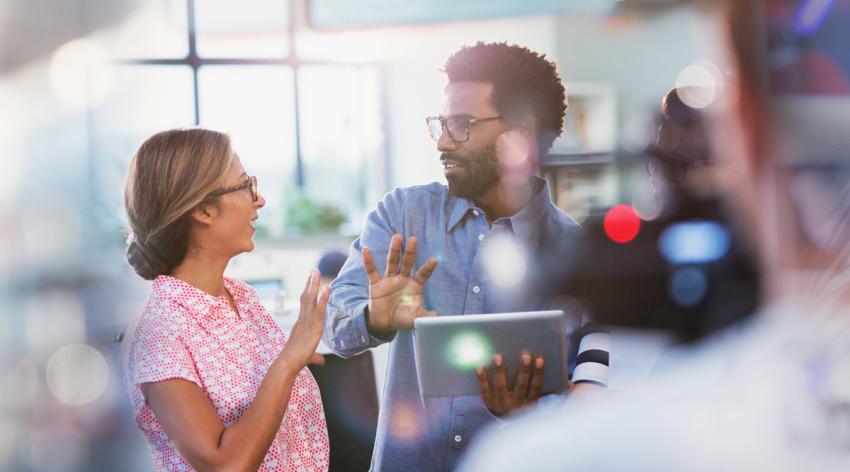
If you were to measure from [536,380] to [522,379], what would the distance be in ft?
Answer: 0.08

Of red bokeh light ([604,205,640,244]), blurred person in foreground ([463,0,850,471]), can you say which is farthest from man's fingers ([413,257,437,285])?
blurred person in foreground ([463,0,850,471])

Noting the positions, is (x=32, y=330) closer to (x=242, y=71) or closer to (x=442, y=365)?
(x=442, y=365)

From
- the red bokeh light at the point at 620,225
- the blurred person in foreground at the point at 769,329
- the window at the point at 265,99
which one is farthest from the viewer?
the window at the point at 265,99

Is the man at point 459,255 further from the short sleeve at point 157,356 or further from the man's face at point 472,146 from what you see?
the short sleeve at point 157,356

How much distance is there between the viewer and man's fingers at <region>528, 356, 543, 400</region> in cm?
136

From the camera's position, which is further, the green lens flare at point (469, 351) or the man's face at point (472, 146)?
the man's face at point (472, 146)

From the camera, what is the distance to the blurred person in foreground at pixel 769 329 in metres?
0.31

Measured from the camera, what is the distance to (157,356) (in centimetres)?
111

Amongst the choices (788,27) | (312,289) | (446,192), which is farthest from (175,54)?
(788,27)

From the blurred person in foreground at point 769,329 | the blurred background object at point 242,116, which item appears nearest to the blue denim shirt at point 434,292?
the blurred person in foreground at point 769,329

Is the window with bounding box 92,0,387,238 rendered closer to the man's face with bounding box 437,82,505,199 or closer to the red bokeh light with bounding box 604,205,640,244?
the man's face with bounding box 437,82,505,199

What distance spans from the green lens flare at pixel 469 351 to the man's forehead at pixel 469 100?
616 mm

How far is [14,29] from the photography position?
3695 millimetres

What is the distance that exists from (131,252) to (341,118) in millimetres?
6451
